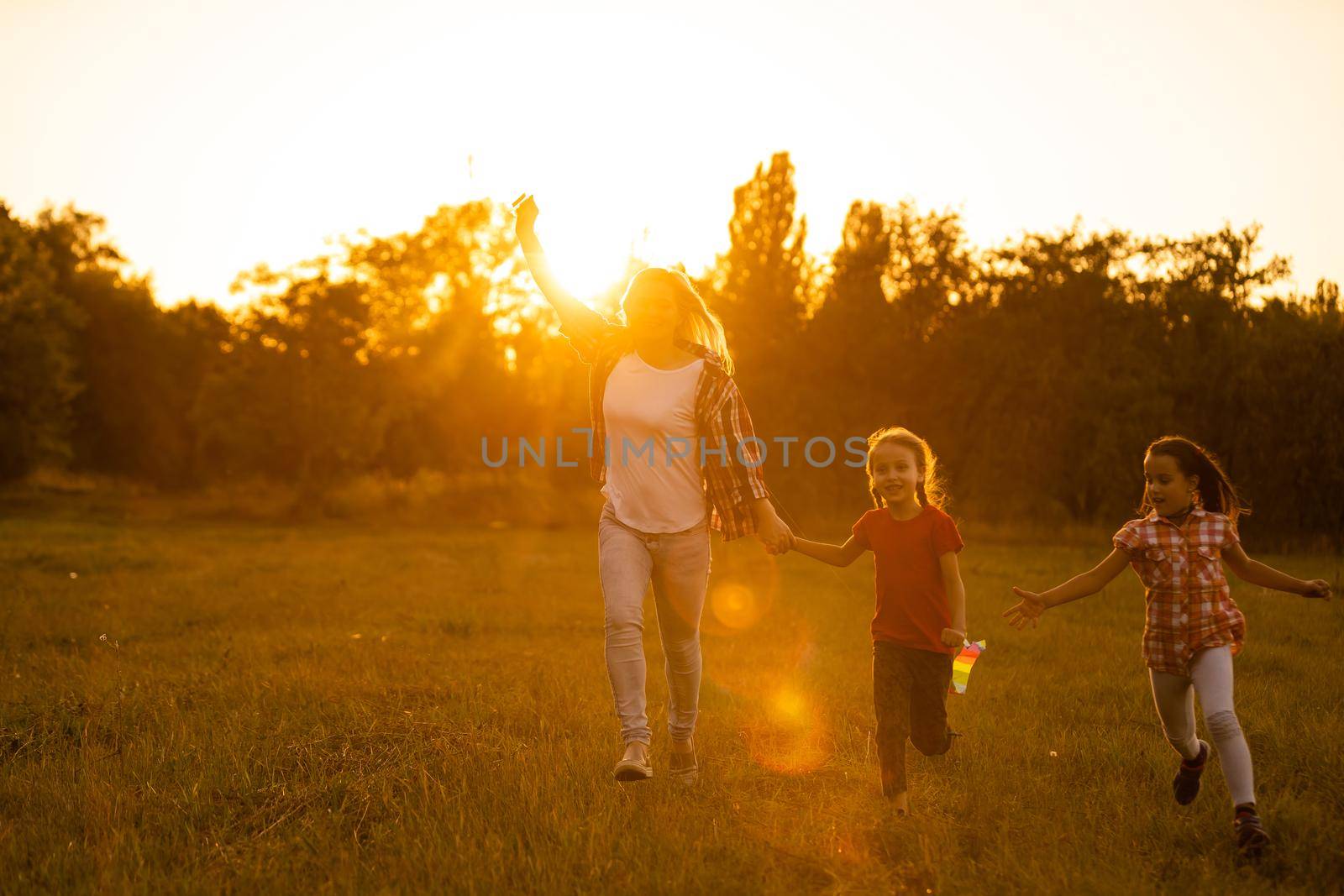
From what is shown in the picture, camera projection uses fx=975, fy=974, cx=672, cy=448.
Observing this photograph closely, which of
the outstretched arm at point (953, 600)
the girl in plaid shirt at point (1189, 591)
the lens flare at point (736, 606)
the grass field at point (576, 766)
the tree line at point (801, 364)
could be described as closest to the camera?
the grass field at point (576, 766)

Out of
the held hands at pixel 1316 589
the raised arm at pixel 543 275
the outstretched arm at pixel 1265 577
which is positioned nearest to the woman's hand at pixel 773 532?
the raised arm at pixel 543 275

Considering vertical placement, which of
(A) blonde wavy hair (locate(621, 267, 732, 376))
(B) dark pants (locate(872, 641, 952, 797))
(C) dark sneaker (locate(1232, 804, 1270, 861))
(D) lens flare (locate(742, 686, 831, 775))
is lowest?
(D) lens flare (locate(742, 686, 831, 775))

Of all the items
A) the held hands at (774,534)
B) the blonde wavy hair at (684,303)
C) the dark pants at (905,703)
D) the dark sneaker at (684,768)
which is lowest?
the dark sneaker at (684,768)

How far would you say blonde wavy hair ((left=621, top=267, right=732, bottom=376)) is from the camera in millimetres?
5035

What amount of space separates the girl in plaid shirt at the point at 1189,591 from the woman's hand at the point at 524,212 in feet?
10.6

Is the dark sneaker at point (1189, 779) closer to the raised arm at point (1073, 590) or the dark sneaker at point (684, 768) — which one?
the raised arm at point (1073, 590)

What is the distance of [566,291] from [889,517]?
213cm

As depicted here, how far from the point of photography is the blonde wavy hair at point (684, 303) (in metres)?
5.04

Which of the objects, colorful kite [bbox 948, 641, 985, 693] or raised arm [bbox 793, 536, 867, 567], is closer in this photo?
colorful kite [bbox 948, 641, 985, 693]

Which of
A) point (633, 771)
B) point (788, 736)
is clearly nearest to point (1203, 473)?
point (788, 736)

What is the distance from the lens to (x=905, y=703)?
453cm

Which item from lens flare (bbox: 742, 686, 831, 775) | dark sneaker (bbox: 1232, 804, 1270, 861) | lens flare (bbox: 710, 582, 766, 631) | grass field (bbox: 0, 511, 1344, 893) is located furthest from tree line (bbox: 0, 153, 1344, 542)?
dark sneaker (bbox: 1232, 804, 1270, 861)

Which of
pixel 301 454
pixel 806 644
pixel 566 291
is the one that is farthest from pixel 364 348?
pixel 566 291

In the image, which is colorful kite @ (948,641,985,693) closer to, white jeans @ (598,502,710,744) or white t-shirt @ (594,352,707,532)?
white jeans @ (598,502,710,744)
